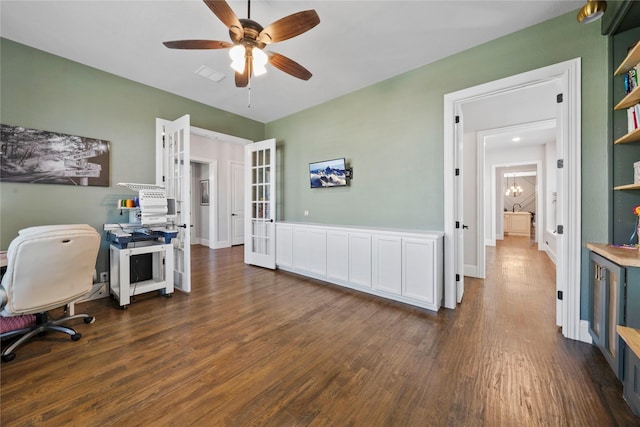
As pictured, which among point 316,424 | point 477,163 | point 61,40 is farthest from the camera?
point 477,163

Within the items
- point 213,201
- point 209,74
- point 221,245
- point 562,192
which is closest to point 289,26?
point 209,74

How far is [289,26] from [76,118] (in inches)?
120

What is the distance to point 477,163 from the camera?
416cm

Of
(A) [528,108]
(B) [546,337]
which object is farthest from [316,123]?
(B) [546,337]

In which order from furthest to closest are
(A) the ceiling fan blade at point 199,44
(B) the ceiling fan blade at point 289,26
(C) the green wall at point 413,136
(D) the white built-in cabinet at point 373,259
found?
1. (D) the white built-in cabinet at point 373,259
2. (C) the green wall at point 413,136
3. (A) the ceiling fan blade at point 199,44
4. (B) the ceiling fan blade at point 289,26

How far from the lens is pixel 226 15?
5.57ft

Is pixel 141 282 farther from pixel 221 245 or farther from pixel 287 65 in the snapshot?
pixel 221 245

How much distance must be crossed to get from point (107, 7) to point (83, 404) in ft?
10.3

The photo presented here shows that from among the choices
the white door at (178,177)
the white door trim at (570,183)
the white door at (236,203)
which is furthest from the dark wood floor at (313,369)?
the white door at (236,203)

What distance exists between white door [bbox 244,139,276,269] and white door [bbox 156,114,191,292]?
4.61ft

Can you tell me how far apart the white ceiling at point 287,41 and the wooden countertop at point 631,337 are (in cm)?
259

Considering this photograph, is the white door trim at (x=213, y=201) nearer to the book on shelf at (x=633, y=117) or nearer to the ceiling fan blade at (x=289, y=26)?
the ceiling fan blade at (x=289, y=26)

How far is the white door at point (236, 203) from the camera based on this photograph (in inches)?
275

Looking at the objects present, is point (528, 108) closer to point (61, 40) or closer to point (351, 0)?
point (351, 0)
